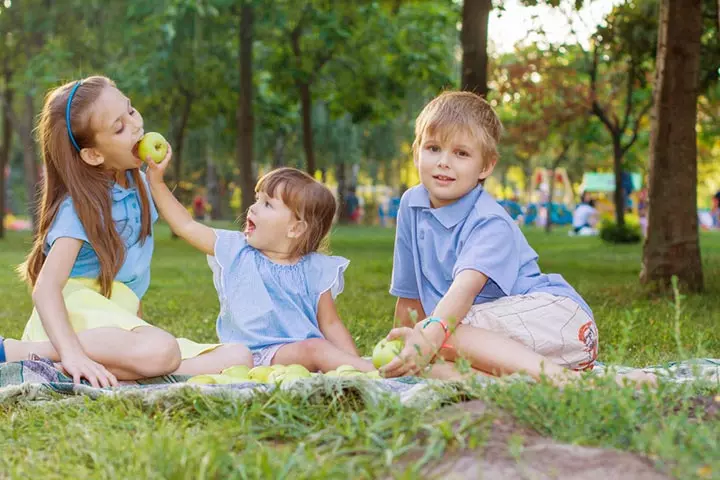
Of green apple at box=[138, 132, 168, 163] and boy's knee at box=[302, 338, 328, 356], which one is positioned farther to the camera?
boy's knee at box=[302, 338, 328, 356]

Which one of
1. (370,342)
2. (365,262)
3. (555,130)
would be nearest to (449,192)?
(370,342)

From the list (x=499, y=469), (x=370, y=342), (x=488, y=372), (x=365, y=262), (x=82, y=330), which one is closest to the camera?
(x=499, y=469)

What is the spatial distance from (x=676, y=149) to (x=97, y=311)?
5.87 metres

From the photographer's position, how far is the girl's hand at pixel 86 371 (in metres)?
4.12

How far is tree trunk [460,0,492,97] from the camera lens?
38.5ft

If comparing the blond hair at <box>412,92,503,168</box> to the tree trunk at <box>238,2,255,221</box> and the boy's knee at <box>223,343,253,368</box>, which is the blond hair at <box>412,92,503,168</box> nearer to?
the boy's knee at <box>223,343,253,368</box>

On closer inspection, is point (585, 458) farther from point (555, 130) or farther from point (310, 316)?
point (555, 130)

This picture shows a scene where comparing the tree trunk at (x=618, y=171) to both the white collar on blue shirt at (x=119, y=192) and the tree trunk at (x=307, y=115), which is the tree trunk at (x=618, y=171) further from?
the white collar on blue shirt at (x=119, y=192)

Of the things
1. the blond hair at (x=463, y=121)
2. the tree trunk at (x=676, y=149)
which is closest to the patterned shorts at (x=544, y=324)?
the blond hair at (x=463, y=121)

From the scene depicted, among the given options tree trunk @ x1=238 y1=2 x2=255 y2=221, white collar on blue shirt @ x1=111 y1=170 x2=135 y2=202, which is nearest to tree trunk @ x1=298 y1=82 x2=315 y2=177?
tree trunk @ x1=238 y1=2 x2=255 y2=221

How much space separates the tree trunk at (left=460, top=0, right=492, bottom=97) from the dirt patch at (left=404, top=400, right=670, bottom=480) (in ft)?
30.7

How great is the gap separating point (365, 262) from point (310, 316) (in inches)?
397

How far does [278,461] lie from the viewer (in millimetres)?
2607

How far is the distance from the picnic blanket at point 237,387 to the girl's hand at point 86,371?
6cm
